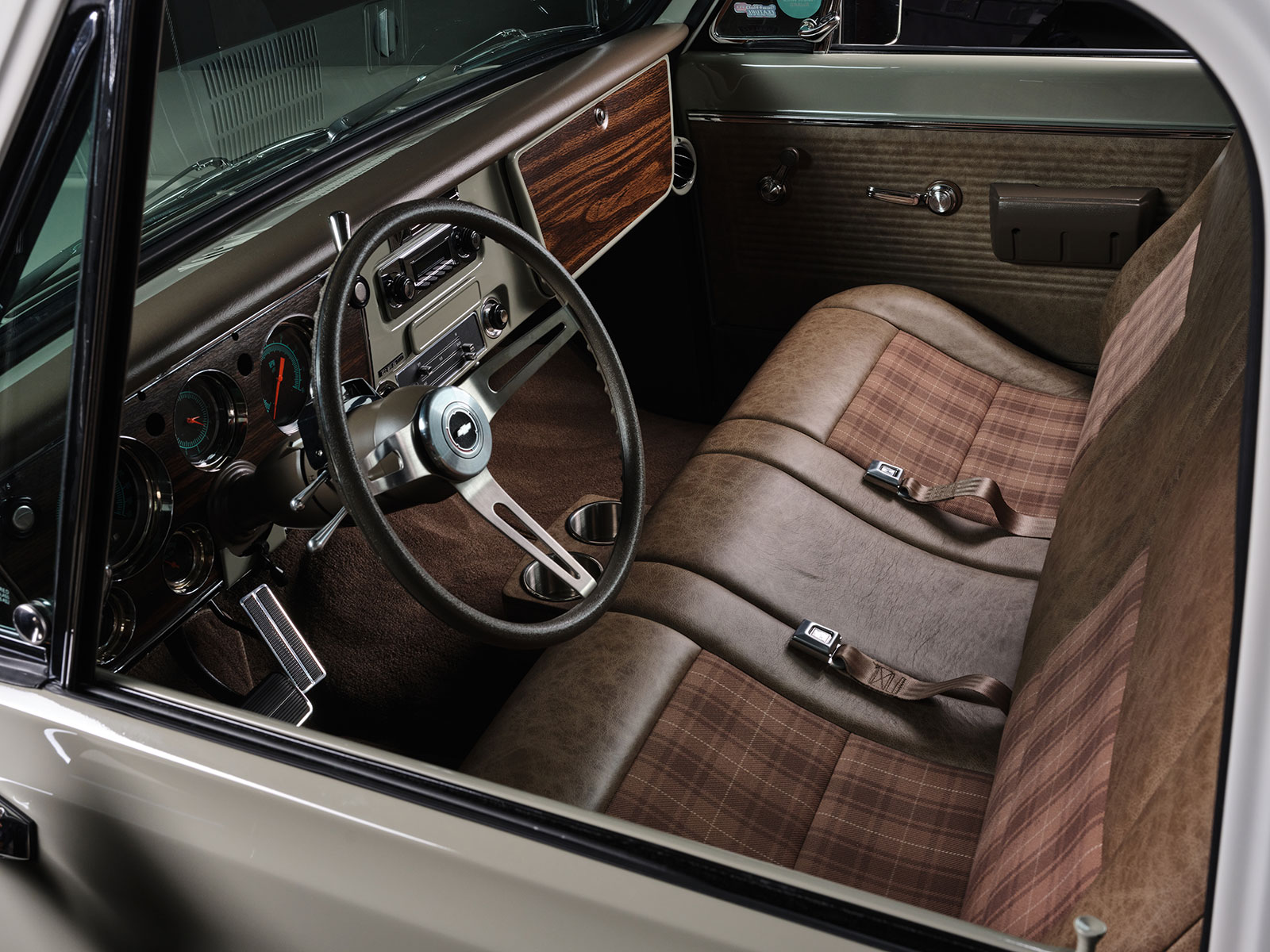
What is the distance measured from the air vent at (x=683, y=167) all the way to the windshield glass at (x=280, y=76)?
46cm

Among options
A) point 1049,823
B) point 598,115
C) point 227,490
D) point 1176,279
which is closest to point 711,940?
point 1049,823

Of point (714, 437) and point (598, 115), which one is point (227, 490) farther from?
point (598, 115)

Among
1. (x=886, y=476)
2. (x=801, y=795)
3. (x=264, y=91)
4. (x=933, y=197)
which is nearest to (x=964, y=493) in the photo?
(x=886, y=476)

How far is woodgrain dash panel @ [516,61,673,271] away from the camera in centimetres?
189

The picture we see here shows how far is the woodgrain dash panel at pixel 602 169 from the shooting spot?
1.89m

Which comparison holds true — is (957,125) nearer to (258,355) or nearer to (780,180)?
(780,180)

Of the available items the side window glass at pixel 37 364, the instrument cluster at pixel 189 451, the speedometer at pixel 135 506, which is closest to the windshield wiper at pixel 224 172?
the instrument cluster at pixel 189 451

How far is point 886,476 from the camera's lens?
1718 millimetres

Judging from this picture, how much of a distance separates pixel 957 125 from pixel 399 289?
1144mm

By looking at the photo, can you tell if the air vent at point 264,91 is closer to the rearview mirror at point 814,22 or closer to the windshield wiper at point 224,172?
the windshield wiper at point 224,172

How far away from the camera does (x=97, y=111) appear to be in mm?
793

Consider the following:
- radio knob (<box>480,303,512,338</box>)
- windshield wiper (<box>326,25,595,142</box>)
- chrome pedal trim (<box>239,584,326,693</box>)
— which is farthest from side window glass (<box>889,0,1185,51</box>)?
chrome pedal trim (<box>239,584,326,693</box>)

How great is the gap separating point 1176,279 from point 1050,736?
746 millimetres

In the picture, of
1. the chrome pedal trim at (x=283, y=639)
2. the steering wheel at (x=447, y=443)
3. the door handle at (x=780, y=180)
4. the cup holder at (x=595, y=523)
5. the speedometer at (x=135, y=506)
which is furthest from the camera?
the door handle at (x=780, y=180)
